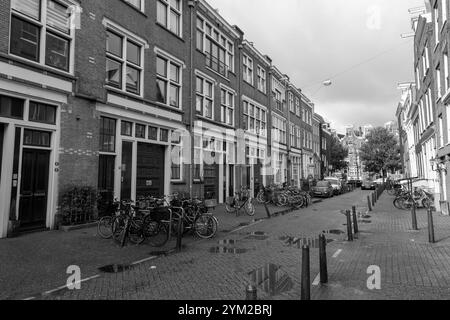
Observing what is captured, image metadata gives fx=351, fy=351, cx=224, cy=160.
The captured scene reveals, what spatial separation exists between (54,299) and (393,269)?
228 inches

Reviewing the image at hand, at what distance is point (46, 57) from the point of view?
10375mm

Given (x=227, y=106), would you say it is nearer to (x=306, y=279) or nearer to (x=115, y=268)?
(x=115, y=268)

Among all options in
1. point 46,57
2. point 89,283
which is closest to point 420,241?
point 89,283

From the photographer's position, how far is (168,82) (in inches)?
628

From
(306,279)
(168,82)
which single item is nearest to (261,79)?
(168,82)

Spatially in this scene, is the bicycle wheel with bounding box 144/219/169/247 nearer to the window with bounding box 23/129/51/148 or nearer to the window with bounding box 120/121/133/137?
the window with bounding box 23/129/51/148

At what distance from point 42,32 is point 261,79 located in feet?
65.8

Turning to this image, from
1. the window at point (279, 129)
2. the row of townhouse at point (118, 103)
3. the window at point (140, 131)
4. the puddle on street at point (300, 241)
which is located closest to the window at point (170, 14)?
the row of townhouse at point (118, 103)

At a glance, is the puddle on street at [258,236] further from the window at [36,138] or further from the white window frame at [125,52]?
the white window frame at [125,52]

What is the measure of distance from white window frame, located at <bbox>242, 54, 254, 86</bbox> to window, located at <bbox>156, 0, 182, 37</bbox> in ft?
27.1

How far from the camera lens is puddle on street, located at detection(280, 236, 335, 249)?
29.6ft

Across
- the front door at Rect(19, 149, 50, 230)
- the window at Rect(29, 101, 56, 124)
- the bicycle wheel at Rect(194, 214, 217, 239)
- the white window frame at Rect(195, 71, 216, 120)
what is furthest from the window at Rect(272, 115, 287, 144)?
the front door at Rect(19, 149, 50, 230)

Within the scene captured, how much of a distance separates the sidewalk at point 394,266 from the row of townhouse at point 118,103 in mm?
8073

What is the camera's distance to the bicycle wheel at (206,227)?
10031 mm
